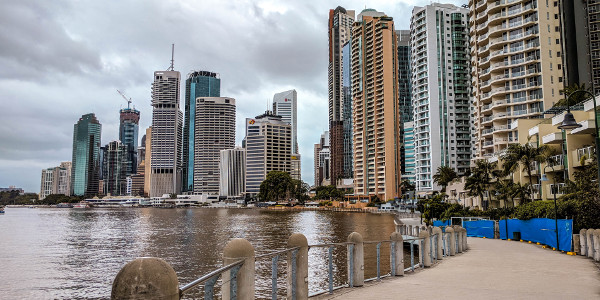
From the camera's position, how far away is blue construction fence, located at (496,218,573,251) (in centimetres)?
2400

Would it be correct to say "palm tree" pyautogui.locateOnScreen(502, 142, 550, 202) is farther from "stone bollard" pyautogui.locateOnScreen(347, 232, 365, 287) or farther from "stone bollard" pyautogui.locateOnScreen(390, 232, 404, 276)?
"stone bollard" pyautogui.locateOnScreen(347, 232, 365, 287)

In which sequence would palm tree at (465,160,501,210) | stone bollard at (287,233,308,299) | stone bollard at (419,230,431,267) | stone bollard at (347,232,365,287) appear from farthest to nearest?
palm tree at (465,160,501,210), stone bollard at (419,230,431,267), stone bollard at (347,232,365,287), stone bollard at (287,233,308,299)

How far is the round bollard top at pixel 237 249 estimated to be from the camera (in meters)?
7.63

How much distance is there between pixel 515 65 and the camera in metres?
81.6

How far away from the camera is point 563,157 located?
49094 millimetres

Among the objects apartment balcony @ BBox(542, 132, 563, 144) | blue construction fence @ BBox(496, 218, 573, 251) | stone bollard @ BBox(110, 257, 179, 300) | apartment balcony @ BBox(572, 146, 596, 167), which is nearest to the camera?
stone bollard @ BBox(110, 257, 179, 300)

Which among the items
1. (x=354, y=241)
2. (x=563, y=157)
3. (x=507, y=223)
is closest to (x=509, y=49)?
(x=563, y=157)

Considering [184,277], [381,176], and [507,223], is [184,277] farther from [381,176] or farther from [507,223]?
[381,176]

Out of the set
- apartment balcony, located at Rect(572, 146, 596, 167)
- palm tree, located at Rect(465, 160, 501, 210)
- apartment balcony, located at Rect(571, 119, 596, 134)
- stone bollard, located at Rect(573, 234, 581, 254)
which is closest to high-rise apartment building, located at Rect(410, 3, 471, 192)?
palm tree, located at Rect(465, 160, 501, 210)

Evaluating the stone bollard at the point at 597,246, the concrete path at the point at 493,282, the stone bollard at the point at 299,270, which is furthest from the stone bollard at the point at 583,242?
the stone bollard at the point at 299,270

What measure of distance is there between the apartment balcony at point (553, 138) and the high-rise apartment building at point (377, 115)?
120478mm

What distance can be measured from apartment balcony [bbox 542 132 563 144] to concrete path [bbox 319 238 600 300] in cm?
3548

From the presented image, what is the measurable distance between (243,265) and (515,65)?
8562cm

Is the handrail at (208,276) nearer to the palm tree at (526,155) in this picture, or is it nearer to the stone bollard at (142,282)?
the stone bollard at (142,282)
